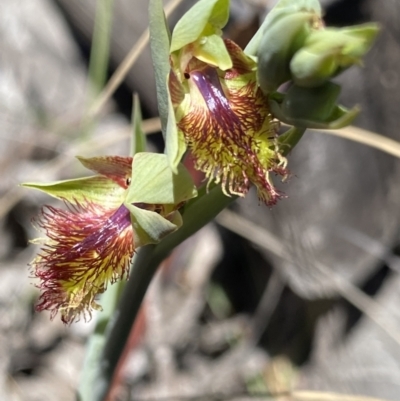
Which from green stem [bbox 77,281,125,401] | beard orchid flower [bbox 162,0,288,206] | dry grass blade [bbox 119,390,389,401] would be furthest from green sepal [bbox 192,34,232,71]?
dry grass blade [bbox 119,390,389,401]

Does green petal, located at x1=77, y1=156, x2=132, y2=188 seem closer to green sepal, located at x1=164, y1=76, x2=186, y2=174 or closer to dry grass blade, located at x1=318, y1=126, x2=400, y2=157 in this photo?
green sepal, located at x1=164, y1=76, x2=186, y2=174

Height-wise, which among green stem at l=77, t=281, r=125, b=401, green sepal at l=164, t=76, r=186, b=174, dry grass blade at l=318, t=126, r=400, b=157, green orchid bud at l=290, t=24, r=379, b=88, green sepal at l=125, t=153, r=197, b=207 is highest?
green orchid bud at l=290, t=24, r=379, b=88

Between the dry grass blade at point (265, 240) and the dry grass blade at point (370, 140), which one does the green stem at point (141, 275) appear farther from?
the dry grass blade at point (265, 240)

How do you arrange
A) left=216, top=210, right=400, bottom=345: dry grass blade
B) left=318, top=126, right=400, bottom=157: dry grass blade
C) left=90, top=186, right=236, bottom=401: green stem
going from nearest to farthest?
1. left=90, top=186, right=236, bottom=401: green stem
2. left=318, top=126, right=400, bottom=157: dry grass blade
3. left=216, top=210, right=400, bottom=345: dry grass blade

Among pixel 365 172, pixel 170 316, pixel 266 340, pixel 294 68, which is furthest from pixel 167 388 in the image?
pixel 294 68

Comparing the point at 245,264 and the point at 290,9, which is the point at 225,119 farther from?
the point at 245,264

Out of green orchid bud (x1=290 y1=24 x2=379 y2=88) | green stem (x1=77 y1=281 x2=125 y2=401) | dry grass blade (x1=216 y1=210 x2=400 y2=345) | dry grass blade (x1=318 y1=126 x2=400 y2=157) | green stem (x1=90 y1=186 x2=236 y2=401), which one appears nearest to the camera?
green orchid bud (x1=290 y1=24 x2=379 y2=88)

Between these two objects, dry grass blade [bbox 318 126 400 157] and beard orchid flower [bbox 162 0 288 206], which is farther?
dry grass blade [bbox 318 126 400 157]

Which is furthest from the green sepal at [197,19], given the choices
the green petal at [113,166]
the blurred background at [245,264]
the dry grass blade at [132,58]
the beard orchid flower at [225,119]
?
the blurred background at [245,264]
